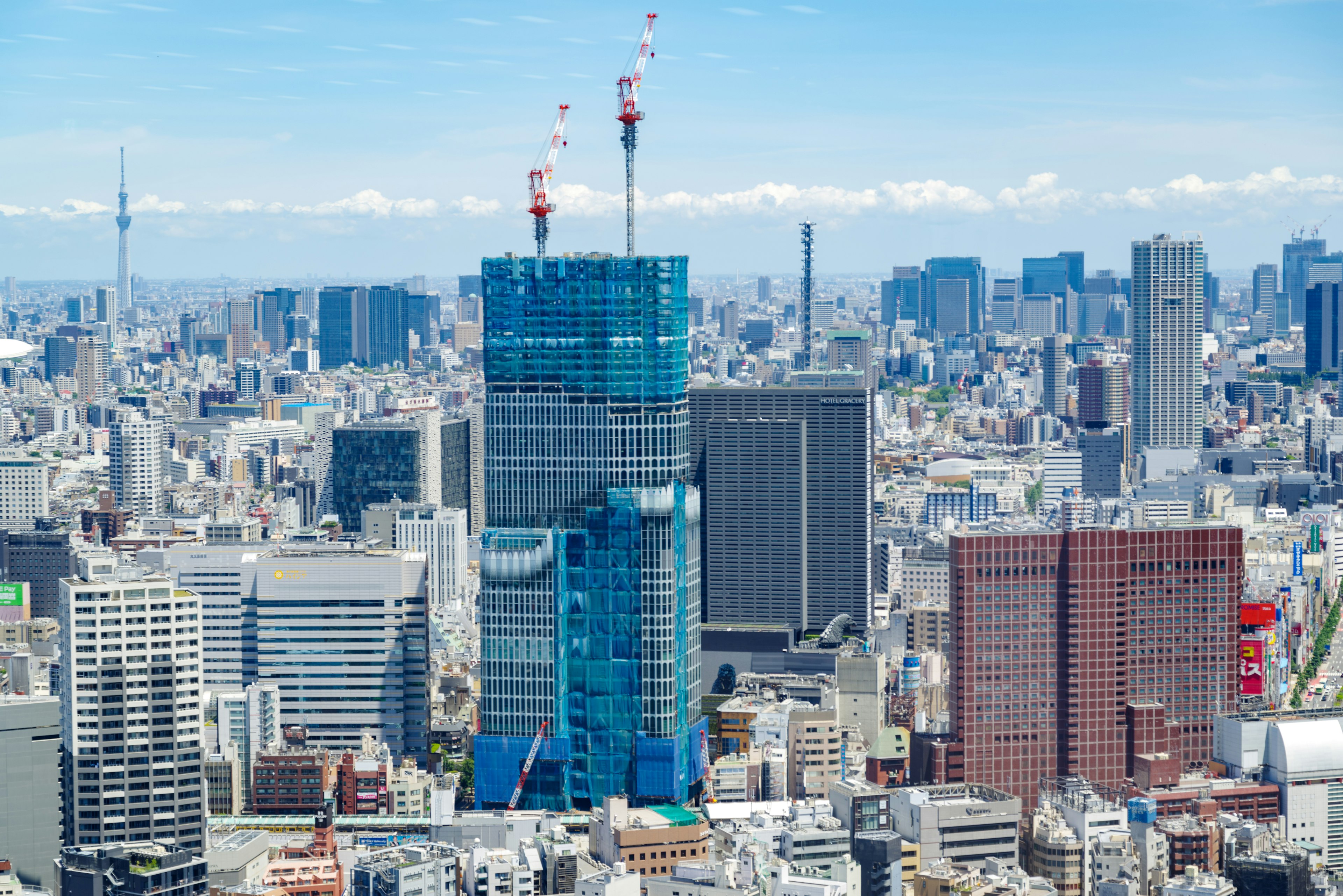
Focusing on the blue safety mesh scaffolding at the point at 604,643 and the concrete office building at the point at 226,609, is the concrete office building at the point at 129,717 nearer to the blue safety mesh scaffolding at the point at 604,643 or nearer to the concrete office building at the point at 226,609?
the blue safety mesh scaffolding at the point at 604,643

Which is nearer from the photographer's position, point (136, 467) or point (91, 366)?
point (136, 467)

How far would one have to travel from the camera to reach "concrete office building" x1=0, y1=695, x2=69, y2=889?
21.1 m

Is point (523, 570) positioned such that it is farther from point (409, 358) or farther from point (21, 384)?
point (409, 358)

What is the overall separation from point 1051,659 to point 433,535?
22.5 meters

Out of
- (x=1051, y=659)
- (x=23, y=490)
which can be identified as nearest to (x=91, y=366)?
(x=23, y=490)

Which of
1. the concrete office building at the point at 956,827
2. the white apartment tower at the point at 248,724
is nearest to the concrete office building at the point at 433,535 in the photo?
the white apartment tower at the point at 248,724

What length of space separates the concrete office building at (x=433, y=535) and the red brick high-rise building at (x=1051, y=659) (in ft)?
67.8

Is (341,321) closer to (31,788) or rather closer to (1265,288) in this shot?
(1265,288)

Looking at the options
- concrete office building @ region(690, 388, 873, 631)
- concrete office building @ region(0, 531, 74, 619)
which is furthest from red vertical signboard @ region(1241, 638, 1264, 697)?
concrete office building @ region(0, 531, 74, 619)

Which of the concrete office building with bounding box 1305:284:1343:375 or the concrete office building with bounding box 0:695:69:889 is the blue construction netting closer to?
the concrete office building with bounding box 0:695:69:889

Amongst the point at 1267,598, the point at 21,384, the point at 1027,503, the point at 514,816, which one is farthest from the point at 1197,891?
the point at 21,384

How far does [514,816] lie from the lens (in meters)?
25.5

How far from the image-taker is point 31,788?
21609mm

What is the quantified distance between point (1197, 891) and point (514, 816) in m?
8.34
